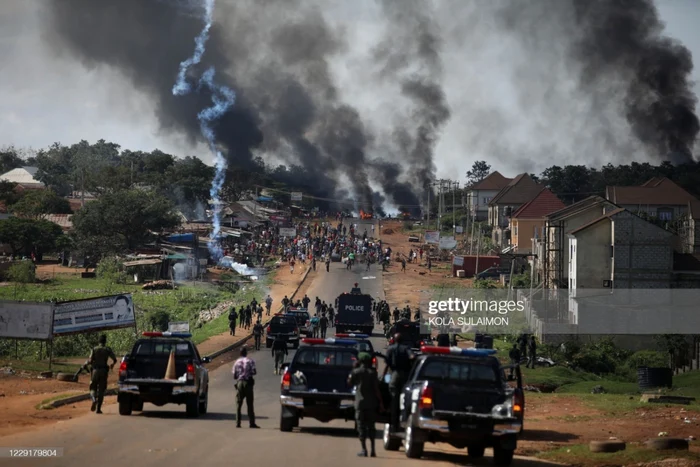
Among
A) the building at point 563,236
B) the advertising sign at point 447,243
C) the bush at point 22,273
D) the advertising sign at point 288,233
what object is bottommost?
the bush at point 22,273

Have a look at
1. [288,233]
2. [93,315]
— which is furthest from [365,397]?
[288,233]

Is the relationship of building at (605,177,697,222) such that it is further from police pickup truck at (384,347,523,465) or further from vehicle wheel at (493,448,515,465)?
vehicle wheel at (493,448,515,465)

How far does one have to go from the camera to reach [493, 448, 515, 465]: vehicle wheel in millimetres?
14172

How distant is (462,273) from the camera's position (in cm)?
8312

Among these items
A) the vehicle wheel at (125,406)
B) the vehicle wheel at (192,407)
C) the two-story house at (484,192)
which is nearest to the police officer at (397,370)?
the vehicle wheel at (192,407)

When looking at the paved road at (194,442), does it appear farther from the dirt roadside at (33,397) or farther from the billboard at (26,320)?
the billboard at (26,320)

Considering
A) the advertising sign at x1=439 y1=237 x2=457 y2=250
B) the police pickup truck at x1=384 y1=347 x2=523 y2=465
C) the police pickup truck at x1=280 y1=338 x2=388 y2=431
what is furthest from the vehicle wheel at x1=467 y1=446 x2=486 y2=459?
the advertising sign at x1=439 y1=237 x2=457 y2=250

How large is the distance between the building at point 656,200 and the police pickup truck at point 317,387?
8314 cm

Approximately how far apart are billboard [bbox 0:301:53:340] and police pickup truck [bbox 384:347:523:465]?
695 inches

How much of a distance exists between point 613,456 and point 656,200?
8808 cm

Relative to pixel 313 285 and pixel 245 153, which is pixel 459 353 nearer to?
pixel 313 285

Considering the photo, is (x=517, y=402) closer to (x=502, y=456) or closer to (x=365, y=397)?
(x=502, y=456)

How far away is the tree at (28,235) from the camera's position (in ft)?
283

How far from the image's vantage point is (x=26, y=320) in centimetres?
2950
